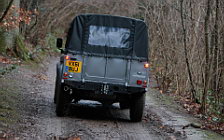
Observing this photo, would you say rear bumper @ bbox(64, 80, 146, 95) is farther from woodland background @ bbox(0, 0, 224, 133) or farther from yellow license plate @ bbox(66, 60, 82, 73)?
woodland background @ bbox(0, 0, 224, 133)

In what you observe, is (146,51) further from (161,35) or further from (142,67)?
(161,35)

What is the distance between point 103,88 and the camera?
1016 cm

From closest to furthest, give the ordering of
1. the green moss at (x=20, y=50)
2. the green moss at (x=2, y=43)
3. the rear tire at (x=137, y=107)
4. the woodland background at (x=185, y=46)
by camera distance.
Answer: the rear tire at (x=137, y=107) → the woodland background at (x=185, y=46) → the green moss at (x=2, y=43) → the green moss at (x=20, y=50)

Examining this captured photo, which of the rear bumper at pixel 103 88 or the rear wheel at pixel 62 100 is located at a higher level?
the rear bumper at pixel 103 88

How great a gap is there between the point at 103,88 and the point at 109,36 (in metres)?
1.26

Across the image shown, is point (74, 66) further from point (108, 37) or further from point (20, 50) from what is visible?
point (20, 50)

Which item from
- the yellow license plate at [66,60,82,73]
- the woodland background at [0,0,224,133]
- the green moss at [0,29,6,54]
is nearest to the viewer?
the yellow license plate at [66,60,82,73]

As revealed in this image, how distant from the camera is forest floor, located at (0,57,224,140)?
8719mm

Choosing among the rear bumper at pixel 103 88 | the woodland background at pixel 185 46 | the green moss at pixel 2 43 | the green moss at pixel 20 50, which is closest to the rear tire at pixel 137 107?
the rear bumper at pixel 103 88

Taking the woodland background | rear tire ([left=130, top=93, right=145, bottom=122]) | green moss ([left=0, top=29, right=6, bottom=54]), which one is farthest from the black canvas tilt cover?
green moss ([left=0, top=29, right=6, bottom=54])

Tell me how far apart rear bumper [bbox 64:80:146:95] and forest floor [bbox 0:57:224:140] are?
747mm

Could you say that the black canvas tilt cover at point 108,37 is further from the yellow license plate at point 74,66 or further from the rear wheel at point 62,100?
the rear wheel at point 62,100

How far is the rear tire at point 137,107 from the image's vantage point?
10.6 meters

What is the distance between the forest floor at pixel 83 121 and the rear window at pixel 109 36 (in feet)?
5.99
